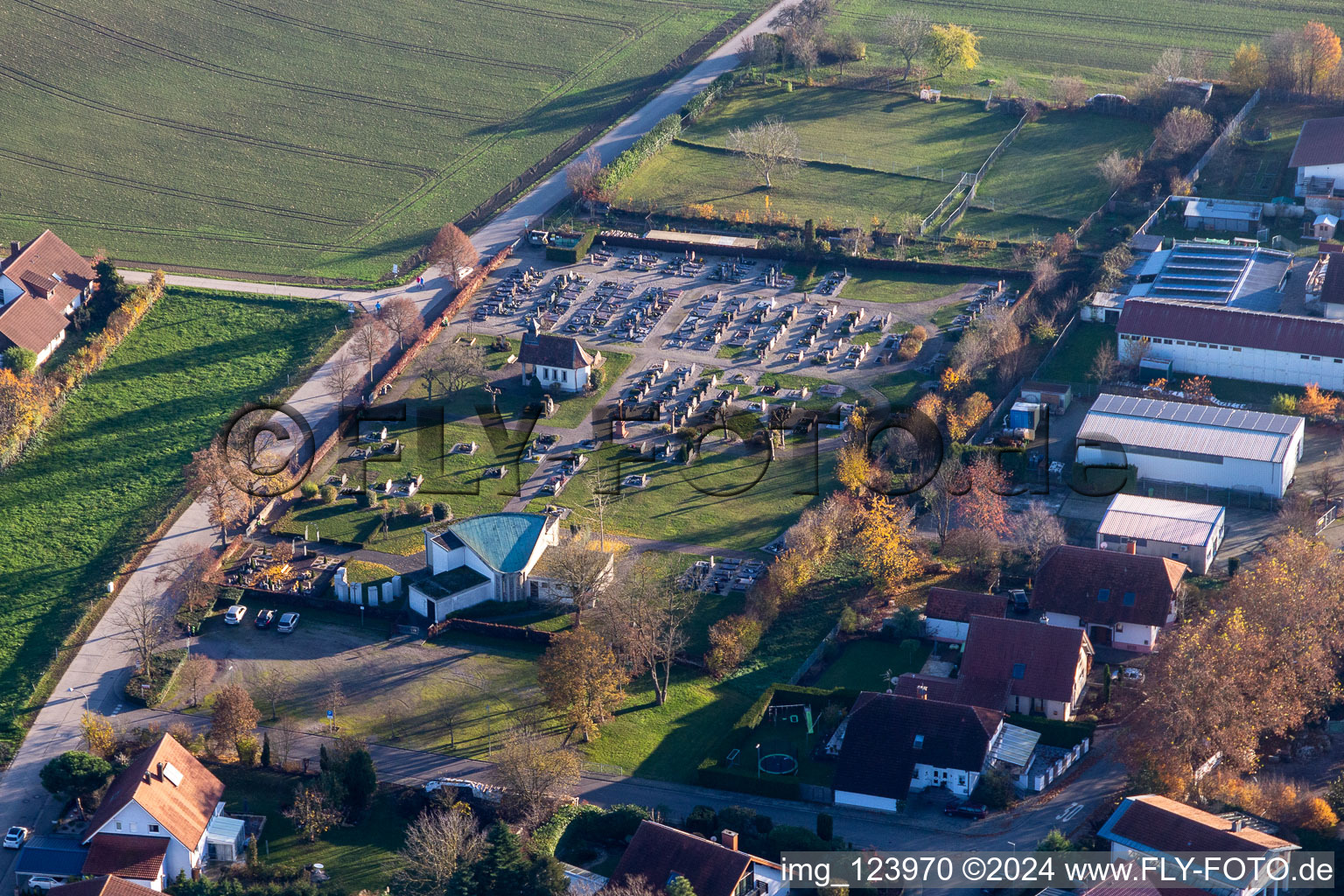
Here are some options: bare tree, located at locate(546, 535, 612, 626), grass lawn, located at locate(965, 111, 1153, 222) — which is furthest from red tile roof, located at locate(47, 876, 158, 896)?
grass lawn, located at locate(965, 111, 1153, 222)

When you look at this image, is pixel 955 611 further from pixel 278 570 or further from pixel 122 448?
pixel 122 448

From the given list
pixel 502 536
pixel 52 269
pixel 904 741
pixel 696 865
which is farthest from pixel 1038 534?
pixel 52 269

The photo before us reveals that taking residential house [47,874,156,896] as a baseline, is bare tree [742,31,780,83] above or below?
above

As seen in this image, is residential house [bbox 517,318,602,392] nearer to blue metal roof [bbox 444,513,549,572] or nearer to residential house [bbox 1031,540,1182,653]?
blue metal roof [bbox 444,513,549,572]

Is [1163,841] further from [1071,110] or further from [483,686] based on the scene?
[1071,110]

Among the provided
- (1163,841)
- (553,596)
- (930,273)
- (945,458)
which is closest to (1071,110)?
(930,273)
